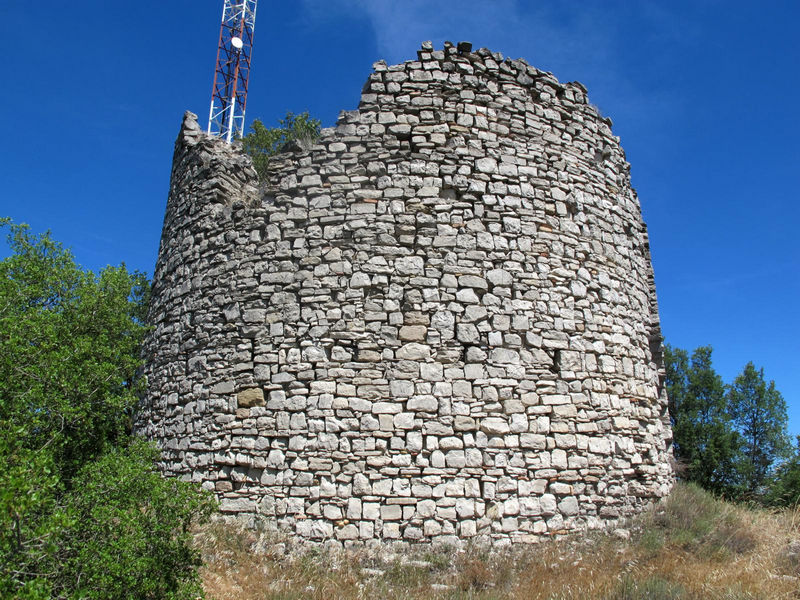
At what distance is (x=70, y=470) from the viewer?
243 inches

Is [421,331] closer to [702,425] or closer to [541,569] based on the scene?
[541,569]

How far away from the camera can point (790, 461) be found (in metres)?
14.3

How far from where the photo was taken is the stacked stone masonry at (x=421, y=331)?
630 cm

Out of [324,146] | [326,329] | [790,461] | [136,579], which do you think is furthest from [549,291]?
[790,461]

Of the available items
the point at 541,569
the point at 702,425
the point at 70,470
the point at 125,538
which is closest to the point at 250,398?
the point at 70,470

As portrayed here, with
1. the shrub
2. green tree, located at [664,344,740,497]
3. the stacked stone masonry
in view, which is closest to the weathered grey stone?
the stacked stone masonry

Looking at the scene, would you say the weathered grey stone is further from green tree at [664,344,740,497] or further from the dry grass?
green tree at [664,344,740,497]

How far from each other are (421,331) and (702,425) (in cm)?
1118

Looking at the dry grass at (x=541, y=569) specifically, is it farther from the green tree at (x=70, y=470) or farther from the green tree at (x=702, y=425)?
the green tree at (x=702, y=425)

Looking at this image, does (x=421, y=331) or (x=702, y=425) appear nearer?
(x=421, y=331)

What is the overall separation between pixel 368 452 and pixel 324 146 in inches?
152

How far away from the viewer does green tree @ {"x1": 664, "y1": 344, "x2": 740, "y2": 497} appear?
1395 centimetres

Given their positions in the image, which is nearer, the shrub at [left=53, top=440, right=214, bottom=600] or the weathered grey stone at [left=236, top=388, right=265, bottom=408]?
the shrub at [left=53, top=440, right=214, bottom=600]

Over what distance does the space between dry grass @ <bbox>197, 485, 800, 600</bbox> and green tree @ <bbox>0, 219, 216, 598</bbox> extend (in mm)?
684
